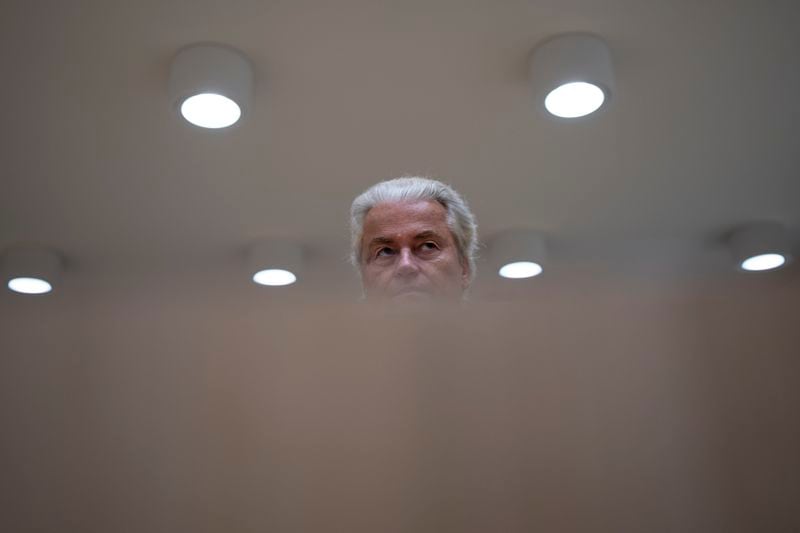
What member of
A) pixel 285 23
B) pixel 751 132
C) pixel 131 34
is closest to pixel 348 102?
pixel 285 23

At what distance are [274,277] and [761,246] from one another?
2283mm

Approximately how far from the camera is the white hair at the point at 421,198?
1.52m

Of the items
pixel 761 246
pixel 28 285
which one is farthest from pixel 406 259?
pixel 28 285

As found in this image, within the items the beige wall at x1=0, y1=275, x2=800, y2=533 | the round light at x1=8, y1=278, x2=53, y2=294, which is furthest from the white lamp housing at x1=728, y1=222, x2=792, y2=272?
the round light at x1=8, y1=278, x2=53, y2=294

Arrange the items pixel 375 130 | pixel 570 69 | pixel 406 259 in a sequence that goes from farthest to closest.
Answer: pixel 375 130
pixel 570 69
pixel 406 259

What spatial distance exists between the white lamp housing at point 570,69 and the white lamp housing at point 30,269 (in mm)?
2365

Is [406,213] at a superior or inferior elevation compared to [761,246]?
inferior

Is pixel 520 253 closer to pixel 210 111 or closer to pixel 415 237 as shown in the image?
pixel 210 111

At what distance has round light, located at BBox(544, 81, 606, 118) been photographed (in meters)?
2.08

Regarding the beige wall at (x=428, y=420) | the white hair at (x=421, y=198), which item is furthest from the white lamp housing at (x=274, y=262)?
the beige wall at (x=428, y=420)

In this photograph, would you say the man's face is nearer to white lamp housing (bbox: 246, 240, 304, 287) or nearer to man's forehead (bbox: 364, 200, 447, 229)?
man's forehead (bbox: 364, 200, 447, 229)

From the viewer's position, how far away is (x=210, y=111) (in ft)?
6.94

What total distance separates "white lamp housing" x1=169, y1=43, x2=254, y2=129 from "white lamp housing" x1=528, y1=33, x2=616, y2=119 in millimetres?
877

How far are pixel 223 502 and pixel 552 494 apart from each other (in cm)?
17
